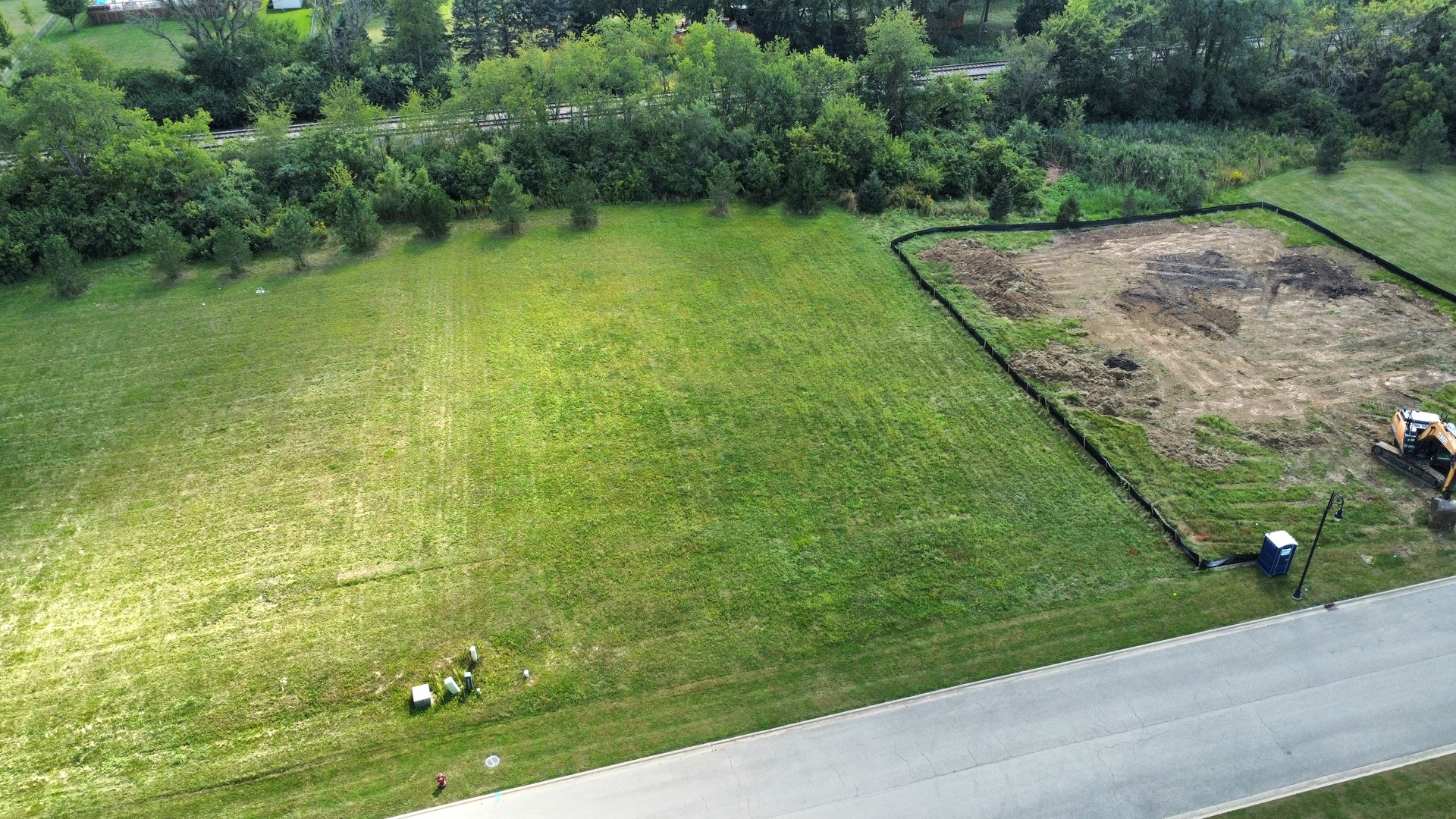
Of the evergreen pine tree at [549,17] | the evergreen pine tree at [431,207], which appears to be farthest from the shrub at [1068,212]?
the evergreen pine tree at [549,17]

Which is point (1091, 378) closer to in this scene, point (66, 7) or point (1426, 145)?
point (1426, 145)

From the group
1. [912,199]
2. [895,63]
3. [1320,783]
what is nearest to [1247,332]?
[912,199]

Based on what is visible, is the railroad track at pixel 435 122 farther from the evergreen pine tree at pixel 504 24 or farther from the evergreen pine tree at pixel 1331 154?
the evergreen pine tree at pixel 1331 154

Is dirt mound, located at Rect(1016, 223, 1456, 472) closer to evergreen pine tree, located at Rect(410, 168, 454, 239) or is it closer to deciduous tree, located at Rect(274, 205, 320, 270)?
evergreen pine tree, located at Rect(410, 168, 454, 239)

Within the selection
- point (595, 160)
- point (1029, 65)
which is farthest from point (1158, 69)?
point (595, 160)

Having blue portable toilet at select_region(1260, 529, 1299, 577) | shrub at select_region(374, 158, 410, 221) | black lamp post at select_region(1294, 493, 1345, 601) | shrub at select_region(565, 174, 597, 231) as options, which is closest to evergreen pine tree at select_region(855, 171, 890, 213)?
shrub at select_region(565, 174, 597, 231)
